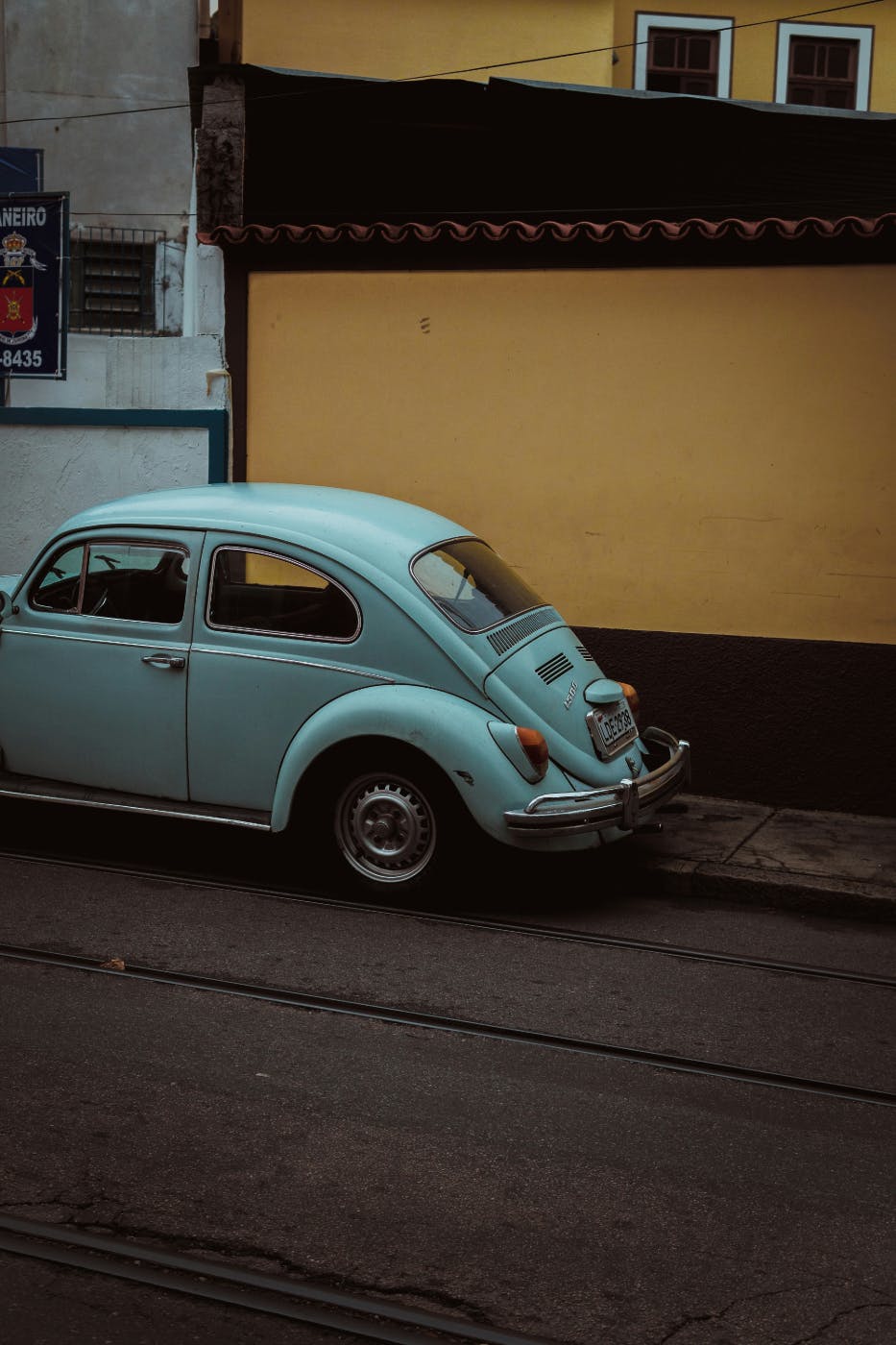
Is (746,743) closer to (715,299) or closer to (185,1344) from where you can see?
(715,299)

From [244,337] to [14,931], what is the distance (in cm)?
490

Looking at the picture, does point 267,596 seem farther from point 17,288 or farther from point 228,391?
point 17,288

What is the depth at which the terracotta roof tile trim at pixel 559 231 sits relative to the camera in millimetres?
8445

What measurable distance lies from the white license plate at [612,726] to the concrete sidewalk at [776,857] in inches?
25.8

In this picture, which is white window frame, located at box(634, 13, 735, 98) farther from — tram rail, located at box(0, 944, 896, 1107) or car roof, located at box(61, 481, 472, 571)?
tram rail, located at box(0, 944, 896, 1107)

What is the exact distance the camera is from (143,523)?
7.17 metres

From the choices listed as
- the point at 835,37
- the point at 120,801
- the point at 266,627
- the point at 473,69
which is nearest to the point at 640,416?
the point at 266,627

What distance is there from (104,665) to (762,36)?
45.0ft

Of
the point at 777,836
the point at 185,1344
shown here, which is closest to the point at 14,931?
the point at 185,1344

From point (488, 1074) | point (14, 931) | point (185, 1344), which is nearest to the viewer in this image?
point (185, 1344)

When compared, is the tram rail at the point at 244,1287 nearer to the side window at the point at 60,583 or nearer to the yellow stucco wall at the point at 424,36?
the side window at the point at 60,583

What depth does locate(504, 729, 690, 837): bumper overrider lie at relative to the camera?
6262 mm

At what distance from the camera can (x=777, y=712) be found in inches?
344

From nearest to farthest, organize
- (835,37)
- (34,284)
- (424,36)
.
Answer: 1. (34,284)
2. (424,36)
3. (835,37)
